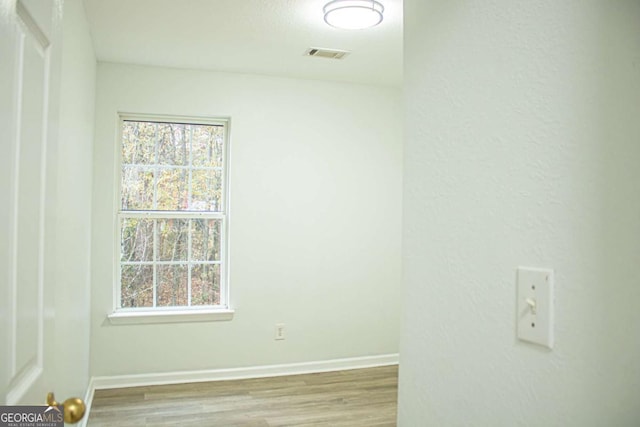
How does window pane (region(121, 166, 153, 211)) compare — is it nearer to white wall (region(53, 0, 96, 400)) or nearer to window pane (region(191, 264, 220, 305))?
white wall (region(53, 0, 96, 400))

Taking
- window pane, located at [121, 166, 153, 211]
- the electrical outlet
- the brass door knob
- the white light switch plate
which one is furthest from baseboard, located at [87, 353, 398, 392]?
the white light switch plate

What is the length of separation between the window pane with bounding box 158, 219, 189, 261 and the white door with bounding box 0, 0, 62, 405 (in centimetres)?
308

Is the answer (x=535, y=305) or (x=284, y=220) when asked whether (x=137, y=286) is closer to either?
(x=284, y=220)

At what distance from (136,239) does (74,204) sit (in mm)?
1386

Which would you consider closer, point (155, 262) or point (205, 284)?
point (155, 262)

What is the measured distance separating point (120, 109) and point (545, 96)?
3737 millimetres

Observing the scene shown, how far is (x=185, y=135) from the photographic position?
14.1 feet

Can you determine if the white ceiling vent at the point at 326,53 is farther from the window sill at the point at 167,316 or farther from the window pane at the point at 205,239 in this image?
the window sill at the point at 167,316

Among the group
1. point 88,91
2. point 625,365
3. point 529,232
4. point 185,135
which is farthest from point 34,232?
point 185,135

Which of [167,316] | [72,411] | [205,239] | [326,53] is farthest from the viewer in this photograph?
[205,239]

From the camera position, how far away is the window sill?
4.04 meters

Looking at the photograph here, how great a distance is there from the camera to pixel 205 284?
4355 millimetres

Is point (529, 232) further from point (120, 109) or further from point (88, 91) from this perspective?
point (120, 109)

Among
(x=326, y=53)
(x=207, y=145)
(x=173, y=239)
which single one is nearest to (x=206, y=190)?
(x=207, y=145)
